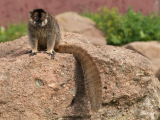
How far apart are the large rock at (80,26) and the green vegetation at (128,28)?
0.35 m

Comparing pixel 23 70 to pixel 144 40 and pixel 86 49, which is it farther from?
pixel 144 40

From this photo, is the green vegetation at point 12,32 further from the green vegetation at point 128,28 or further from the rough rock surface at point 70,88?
the rough rock surface at point 70,88

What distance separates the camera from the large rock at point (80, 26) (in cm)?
815

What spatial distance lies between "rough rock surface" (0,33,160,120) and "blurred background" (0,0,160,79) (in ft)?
12.8

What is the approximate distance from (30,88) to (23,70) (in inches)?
13.6

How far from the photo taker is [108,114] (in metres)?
3.50

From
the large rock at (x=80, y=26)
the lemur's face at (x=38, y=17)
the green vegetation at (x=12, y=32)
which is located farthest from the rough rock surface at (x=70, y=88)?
the green vegetation at (x=12, y=32)

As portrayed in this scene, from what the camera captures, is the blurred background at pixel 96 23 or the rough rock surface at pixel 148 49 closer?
the rough rock surface at pixel 148 49

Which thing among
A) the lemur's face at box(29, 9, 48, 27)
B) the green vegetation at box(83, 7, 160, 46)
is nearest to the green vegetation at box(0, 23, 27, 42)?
the green vegetation at box(83, 7, 160, 46)

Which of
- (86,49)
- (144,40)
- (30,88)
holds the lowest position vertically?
(144,40)

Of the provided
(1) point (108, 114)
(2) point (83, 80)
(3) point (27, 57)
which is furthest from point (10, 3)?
(1) point (108, 114)

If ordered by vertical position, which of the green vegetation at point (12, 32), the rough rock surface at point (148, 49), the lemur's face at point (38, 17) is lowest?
the green vegetation at point (12, 32)

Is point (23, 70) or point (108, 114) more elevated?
point (23, 70)

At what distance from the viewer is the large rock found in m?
8.15
